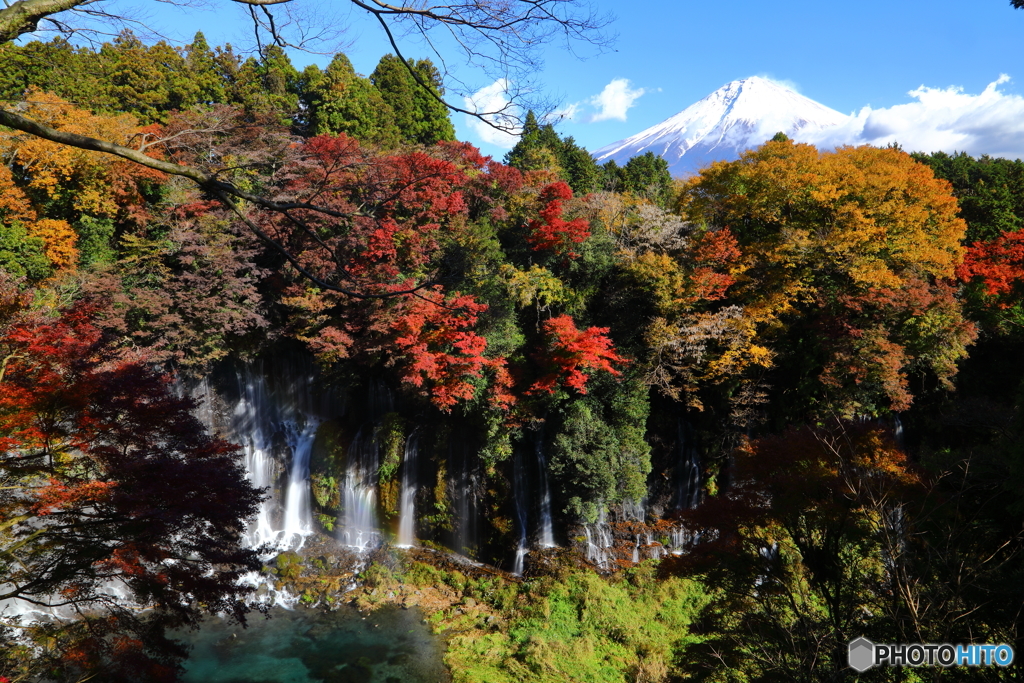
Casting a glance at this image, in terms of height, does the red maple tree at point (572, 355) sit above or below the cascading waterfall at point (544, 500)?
above

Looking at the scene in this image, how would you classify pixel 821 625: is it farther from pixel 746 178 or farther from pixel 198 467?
pixel 746 178

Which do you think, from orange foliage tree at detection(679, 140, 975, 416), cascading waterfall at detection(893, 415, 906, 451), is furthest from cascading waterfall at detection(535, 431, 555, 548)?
cascading waterfall at detection(893, 415, 906, 451)

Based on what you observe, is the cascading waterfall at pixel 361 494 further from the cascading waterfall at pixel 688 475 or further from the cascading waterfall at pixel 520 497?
the cascading waterfall at pixel 688 475

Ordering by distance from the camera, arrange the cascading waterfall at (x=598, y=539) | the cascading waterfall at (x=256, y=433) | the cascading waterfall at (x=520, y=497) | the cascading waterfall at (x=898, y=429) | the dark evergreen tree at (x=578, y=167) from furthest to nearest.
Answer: the dark evergreen tree at (x=578, y=167) → the cascading waterfall at (x=256, y=433) → the cascading waterfall at (x=520, y=497) → the cascading waterfall at (x=898, y=429) → the cascading waterfall at (x=598, y=539)

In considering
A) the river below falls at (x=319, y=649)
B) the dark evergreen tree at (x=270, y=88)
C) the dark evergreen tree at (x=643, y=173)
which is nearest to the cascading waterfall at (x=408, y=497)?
the river below falls at (x=319, y=649)

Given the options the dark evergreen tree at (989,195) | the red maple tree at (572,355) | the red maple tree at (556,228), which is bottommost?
the red maple tree at (572,355)

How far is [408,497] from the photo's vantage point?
52.4ft

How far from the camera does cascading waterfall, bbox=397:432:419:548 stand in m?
15.9

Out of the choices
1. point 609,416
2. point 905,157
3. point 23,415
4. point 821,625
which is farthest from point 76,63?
point 905,157

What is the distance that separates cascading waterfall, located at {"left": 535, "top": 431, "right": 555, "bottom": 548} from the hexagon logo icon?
361 inches

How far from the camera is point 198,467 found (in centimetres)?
793

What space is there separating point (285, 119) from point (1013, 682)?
86.6 ft

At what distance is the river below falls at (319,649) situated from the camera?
36.9ft

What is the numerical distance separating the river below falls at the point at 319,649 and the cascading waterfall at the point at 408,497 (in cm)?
237
